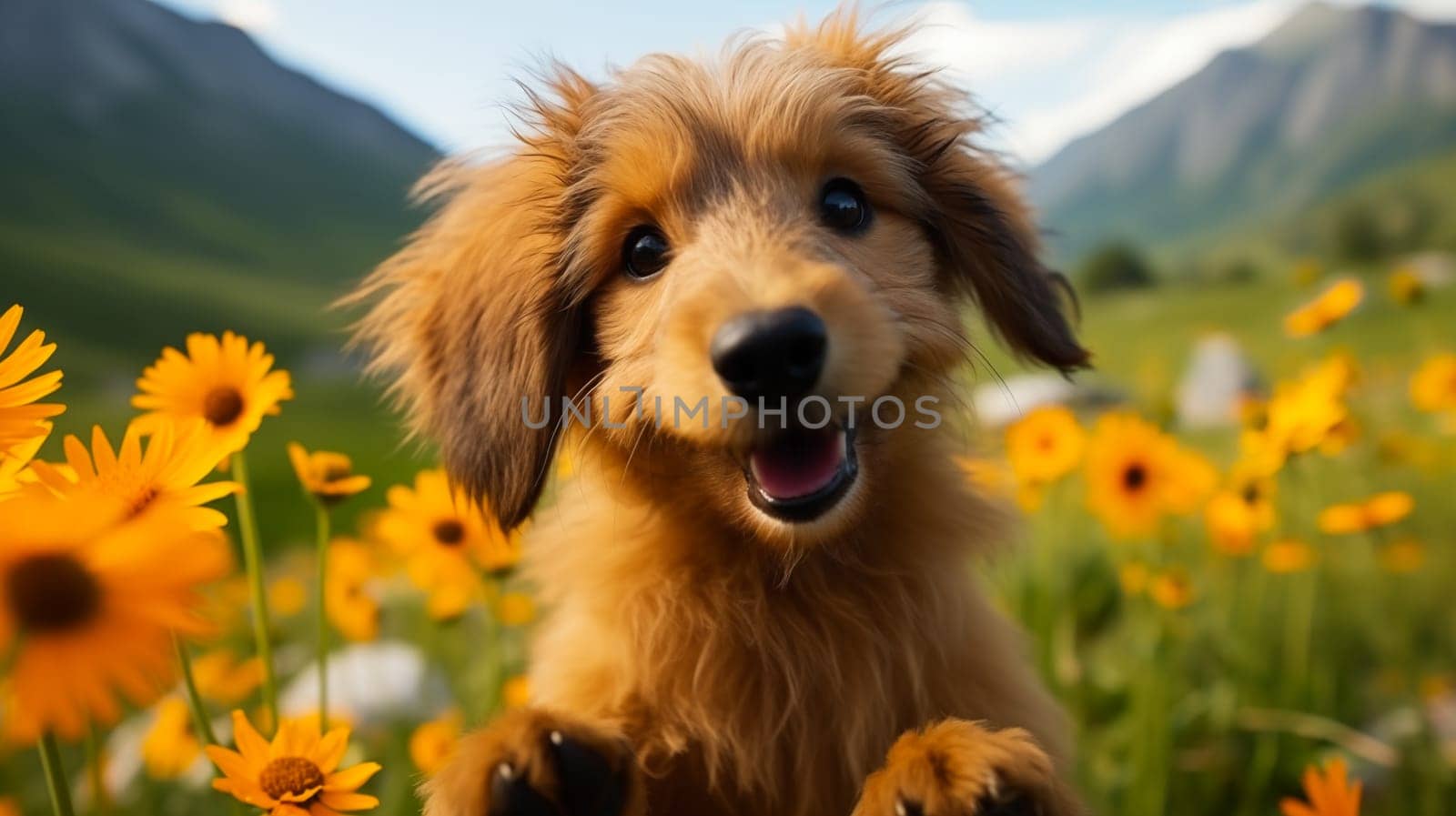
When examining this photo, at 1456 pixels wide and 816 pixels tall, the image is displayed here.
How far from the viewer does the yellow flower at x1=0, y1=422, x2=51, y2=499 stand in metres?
0.93

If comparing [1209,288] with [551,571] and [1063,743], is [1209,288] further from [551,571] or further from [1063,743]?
[551,571]

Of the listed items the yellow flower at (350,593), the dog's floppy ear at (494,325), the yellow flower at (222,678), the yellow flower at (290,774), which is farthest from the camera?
the yellow flower at (222,678)

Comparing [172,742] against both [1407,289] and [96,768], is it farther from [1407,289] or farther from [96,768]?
[1407,289]

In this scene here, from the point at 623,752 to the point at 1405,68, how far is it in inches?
235

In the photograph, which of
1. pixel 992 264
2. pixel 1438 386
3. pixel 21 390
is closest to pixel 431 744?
pixel 21 390

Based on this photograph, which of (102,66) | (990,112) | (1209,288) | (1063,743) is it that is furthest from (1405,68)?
(102,66)

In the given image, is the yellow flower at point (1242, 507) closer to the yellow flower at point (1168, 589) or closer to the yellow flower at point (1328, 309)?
the yellow flower at point (1168, 589)

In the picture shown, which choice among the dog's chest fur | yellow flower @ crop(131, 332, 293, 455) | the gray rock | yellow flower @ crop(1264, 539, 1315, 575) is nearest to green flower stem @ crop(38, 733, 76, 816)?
yellow flower @ crop(131, 332, 293, 455)

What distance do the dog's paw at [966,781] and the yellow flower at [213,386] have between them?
1.02 m

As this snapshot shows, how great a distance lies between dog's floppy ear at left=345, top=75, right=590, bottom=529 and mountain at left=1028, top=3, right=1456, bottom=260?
9.08 feet

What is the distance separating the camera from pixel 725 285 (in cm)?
148

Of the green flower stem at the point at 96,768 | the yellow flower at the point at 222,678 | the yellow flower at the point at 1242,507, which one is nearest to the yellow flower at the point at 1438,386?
the yellow flower at the point at 1242,507

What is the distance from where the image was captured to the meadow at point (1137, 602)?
220cm

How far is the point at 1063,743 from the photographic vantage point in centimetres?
180
